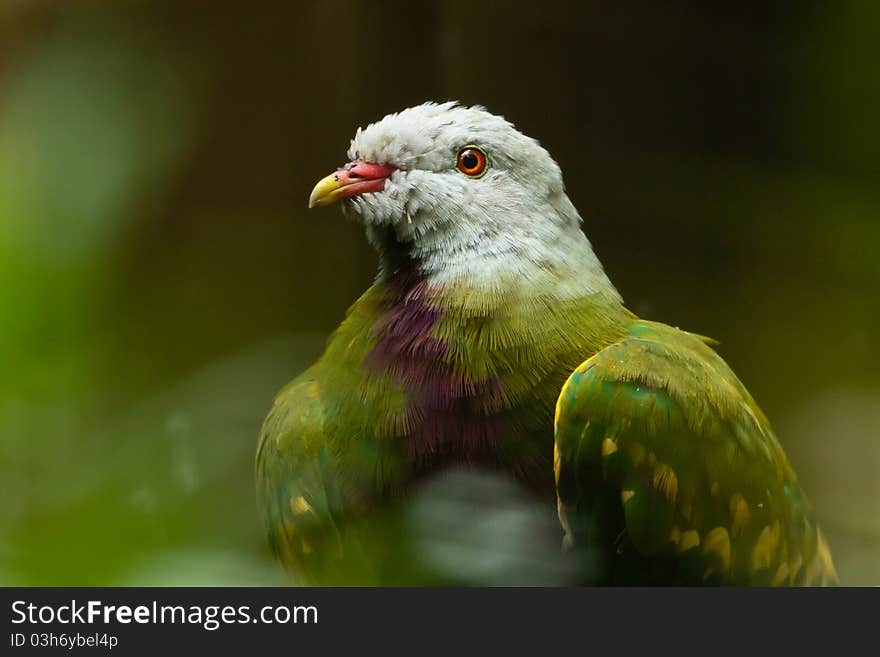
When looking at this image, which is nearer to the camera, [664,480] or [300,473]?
[664,480]

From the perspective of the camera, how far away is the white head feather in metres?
1.48

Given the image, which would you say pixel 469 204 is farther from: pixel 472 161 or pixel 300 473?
pixel 300 473

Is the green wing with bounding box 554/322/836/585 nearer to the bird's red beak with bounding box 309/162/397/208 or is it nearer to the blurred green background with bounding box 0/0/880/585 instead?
the blurred green background with bounding box 0/0/880/585

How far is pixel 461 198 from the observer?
149cm

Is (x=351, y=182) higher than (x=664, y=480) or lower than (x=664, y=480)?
higher

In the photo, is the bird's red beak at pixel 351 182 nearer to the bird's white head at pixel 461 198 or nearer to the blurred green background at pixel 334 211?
the bird's white head at pixel 461 198

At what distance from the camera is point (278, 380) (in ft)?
4.19

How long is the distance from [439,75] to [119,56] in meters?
Answer: 0.69

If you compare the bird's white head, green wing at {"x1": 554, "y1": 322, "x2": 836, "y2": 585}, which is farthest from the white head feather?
green wing at {"x1": 554, "y1": 322, "x2": 836, "y2": 585}

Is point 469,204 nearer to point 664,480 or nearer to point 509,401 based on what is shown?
point 509,401

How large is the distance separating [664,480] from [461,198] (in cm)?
51

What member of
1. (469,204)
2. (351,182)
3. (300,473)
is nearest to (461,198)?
(469,204)

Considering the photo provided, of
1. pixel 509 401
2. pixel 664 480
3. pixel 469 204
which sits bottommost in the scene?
pixel 664 480

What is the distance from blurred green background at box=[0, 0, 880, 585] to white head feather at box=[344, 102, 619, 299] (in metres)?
0.07
